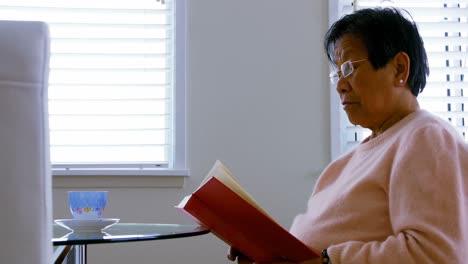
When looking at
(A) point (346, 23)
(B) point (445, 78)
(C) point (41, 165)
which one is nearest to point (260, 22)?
Result: (B) point (445, 78)

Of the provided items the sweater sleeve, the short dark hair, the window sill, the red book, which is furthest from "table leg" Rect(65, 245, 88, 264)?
the window sill

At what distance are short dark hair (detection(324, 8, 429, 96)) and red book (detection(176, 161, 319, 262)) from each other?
0.44 metres

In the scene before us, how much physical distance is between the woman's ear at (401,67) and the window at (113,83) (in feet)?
4.45

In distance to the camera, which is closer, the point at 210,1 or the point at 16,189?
the point at 16,189

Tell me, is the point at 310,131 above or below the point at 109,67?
below

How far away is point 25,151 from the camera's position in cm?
88

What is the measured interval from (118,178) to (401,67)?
1.48 m

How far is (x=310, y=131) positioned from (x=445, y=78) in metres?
0.67

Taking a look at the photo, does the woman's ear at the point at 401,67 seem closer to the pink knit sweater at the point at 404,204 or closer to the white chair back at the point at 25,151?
the pink knit sweater at the point at 404,204

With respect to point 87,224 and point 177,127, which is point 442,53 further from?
point 87,224

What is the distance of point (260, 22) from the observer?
2.88 m

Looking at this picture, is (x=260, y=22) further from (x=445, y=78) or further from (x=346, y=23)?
(x=346, y=23)

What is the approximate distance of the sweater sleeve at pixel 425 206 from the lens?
4.25 feet

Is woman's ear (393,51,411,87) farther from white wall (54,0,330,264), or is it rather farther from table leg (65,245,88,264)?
white wall (54,0,330,264)
